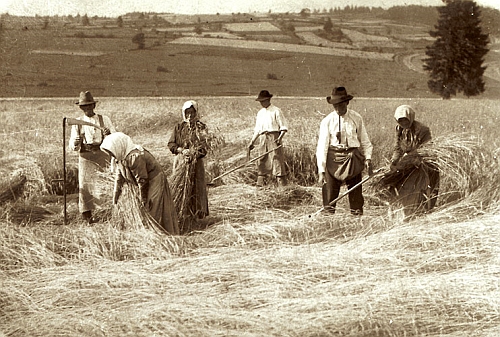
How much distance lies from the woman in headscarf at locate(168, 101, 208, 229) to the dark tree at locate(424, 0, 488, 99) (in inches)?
454

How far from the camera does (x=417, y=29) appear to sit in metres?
20.8

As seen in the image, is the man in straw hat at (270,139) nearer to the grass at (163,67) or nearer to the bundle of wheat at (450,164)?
the bundle of wheat at (450,164)

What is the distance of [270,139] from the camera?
28.6ft

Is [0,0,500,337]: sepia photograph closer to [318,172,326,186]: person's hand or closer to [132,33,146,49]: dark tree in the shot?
[318,172,326,186]: person's hand

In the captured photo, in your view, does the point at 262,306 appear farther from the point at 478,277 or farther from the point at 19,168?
the point at 19,168

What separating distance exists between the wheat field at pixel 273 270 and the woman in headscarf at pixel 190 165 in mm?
245

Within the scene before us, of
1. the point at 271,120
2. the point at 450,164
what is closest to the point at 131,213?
the point at 450,164

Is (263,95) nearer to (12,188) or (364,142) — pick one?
(364,142)

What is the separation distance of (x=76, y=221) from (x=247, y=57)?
1167 centimetres

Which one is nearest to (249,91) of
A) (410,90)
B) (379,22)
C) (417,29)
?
(379,22)

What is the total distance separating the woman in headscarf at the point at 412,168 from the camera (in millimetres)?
Answer: 5910

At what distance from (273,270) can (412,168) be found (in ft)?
7.16

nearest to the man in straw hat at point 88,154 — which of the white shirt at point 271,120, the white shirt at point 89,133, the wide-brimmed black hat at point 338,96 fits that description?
the white shirt at point 89,133

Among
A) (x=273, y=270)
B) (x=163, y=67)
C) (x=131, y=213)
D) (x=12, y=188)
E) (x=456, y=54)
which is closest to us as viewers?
(x=273, y=270)
